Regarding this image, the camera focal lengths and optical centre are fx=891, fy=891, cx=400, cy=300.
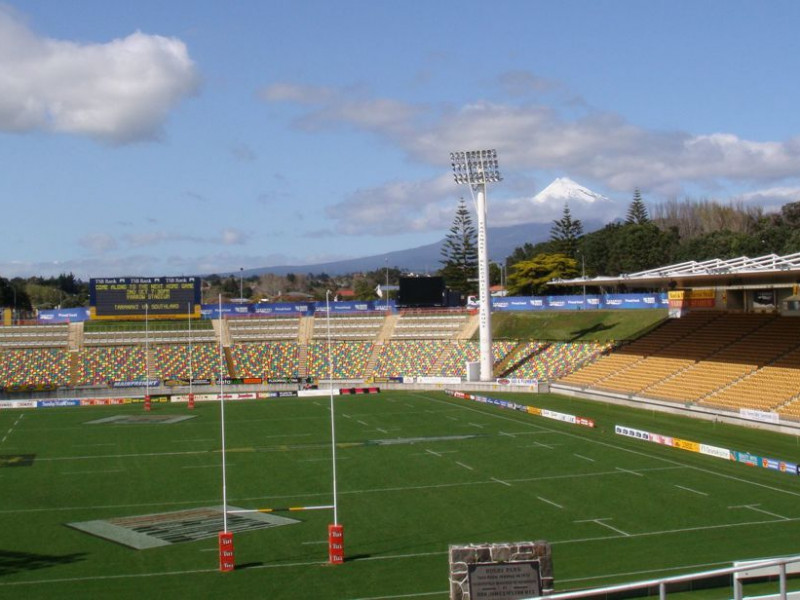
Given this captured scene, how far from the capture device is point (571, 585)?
20.7 m

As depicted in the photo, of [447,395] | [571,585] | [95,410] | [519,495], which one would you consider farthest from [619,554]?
[95,410]

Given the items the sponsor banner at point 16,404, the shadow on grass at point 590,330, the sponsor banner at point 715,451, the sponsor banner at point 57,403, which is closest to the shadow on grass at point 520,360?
the shadow on grass at point 590,330

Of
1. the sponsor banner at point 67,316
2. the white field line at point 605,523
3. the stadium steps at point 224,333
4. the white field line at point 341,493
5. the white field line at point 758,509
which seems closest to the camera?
the white field line at point 605,523

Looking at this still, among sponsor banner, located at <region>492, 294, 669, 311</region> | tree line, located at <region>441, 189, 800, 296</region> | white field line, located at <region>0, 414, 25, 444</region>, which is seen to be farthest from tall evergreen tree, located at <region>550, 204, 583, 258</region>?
white field line, located at <region>0, 414, 25, 444</region>

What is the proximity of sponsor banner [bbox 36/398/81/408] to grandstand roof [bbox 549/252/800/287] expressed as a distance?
36893 mm

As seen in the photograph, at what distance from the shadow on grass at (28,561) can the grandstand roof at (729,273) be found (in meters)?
32.2

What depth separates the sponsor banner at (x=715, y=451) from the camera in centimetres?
3653

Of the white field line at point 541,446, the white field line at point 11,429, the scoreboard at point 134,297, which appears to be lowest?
the white field line at point 11,429

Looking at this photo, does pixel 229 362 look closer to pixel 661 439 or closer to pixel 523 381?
pixel 523 381

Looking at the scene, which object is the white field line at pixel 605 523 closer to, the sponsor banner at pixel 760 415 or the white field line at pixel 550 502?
the white field line at pixel 550 502

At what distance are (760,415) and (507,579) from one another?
34.8m

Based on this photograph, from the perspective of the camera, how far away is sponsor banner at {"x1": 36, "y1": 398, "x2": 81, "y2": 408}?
63.9 meters

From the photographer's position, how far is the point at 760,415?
44.1m

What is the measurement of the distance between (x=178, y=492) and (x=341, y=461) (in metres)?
8.02
